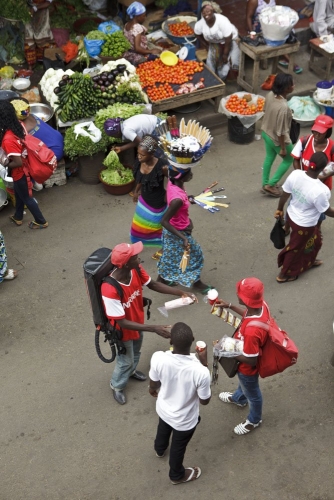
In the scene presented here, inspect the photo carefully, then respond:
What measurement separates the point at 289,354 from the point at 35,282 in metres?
3.40

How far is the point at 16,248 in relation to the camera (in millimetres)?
7387

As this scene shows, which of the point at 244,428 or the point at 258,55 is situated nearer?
the point at 244,428

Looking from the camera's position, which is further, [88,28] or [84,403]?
[88,28]

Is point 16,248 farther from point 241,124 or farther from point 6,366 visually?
point 241,124

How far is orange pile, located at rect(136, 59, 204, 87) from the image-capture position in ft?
29.3

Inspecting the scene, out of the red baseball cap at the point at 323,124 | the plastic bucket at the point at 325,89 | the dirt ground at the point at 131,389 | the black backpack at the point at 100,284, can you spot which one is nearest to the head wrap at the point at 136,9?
the plastic bucket at the point at 325,89

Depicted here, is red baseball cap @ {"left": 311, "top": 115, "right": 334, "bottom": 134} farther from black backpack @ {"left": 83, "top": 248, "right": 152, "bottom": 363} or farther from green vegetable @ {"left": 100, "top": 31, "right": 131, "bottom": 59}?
green vegetable @ {"left": 100, "top": 31, "right": 131, "bottom": 59}

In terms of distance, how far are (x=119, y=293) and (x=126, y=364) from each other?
0.94 meters

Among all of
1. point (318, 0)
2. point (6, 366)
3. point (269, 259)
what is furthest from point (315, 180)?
point (318, 0)

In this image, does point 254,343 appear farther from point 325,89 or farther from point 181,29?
point 181,29

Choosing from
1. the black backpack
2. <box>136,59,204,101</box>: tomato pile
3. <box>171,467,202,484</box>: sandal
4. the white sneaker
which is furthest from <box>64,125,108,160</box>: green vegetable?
<box>171,467,202,484</box>: sandal

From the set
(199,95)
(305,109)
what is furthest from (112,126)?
(305,109)

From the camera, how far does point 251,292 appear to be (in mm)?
4281

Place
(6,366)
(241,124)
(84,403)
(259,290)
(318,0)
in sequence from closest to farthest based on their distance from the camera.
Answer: (259,290) < (84,403) < (6,366) < (241,124) < (318,0)
